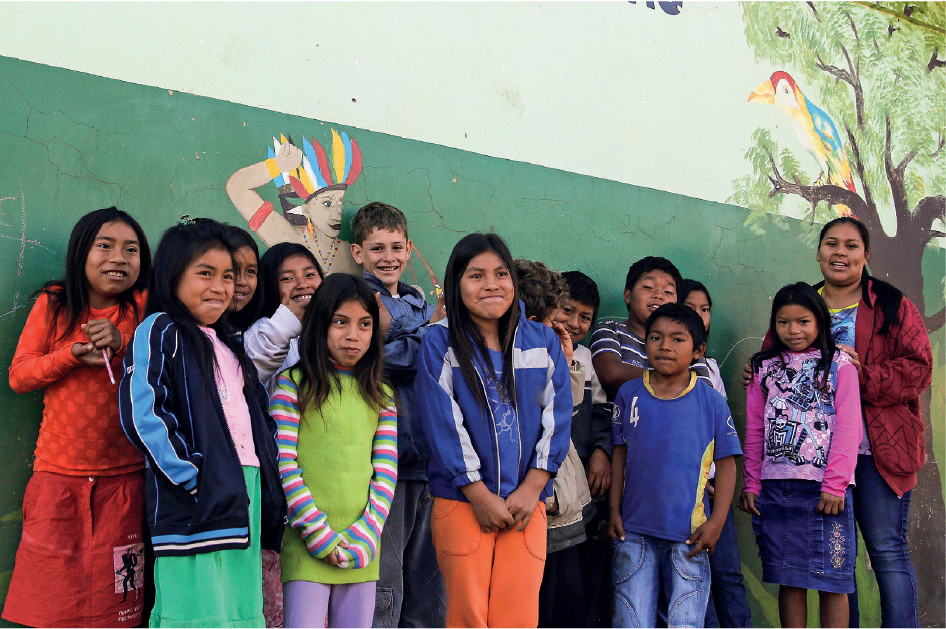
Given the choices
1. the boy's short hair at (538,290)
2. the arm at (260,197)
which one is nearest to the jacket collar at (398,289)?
the arm at (260,197)

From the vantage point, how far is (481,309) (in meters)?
2.68

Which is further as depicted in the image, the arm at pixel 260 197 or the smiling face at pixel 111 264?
the arm at pixel 260 197

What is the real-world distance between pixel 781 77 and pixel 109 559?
439 cm

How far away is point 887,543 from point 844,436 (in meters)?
0.61

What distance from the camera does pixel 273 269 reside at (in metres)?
2.94

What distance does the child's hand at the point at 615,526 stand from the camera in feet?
10.1

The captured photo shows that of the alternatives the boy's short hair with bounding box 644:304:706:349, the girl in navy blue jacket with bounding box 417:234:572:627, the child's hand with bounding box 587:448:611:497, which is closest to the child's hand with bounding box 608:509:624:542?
the child's hand with bounding box 587:448:611:497

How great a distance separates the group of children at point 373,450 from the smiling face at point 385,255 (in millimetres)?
12

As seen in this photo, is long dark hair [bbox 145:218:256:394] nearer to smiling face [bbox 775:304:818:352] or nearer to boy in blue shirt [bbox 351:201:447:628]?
boy in blue shirt [bbox 351:201:447:628]

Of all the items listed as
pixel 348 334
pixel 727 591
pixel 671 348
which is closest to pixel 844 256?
pixel 671 348

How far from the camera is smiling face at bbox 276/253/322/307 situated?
9.51ft

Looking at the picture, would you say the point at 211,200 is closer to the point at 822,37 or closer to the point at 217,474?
the point at 217,474

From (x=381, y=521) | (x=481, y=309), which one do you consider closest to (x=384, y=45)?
(x=481, y=309)

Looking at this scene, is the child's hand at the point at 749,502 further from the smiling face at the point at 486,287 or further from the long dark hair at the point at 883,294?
the smiling face at the point at 486,287
